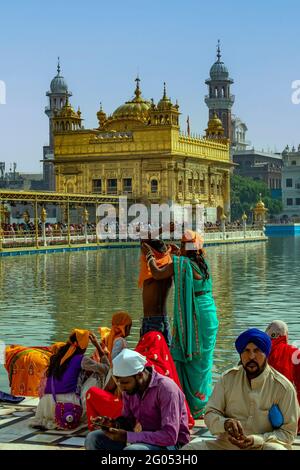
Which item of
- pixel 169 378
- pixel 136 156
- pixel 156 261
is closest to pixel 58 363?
pixel 156 261

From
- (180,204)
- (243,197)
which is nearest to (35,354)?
(180,204)

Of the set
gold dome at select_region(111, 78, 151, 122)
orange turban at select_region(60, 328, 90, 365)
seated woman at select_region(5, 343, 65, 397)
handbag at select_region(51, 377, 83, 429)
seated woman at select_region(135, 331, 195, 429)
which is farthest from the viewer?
gold dome at select_region(111, 78, 151, 122)

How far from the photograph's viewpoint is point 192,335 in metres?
6.29

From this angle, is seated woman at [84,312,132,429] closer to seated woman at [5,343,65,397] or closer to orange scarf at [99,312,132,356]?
orange scarf at [99,312,132,356]

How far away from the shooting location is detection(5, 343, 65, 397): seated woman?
7.11 m

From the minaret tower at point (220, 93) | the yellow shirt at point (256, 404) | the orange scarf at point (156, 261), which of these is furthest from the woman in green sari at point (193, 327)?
the minaret tower at point (220, 93)

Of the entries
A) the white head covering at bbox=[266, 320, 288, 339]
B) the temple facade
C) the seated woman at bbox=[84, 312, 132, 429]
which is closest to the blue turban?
the seated woman at bbox=[84, 312, 132, 429]

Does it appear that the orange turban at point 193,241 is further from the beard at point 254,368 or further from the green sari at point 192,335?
the beard at point 254,368

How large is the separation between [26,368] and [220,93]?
302ft

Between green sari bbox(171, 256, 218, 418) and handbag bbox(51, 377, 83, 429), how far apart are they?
2.66 ft

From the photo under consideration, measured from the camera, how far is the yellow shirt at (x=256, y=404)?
4309 mm

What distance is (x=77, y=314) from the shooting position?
42.0ft

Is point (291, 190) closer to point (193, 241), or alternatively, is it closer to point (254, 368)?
point (193, 241)

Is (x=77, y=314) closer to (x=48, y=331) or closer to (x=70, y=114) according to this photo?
(x=48, y=331)
